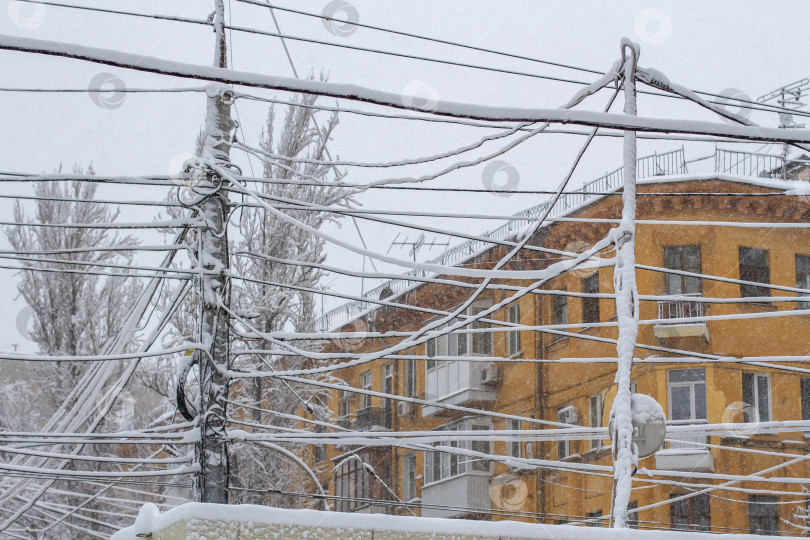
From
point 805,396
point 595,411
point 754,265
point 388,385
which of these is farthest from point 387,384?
point 805,396

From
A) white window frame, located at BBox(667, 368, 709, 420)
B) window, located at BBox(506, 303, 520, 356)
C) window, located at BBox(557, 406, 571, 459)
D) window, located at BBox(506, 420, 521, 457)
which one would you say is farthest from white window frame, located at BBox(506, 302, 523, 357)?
white window frame, located at BBox(667, 368, 709, 420)

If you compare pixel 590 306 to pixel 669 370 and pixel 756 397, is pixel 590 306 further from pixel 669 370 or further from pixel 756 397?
pixel 756 397

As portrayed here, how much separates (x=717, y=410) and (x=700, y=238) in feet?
13.6

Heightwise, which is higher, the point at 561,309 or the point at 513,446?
the point at 561,309

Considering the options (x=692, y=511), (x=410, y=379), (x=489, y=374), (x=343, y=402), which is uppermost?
(x=489, y=374)

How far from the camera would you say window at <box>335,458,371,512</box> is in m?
32.5

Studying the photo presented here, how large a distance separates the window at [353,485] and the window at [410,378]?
2.80m

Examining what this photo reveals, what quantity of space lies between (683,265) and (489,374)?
6646 millimetres

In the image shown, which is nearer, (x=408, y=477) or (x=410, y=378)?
(x=408, y=477)

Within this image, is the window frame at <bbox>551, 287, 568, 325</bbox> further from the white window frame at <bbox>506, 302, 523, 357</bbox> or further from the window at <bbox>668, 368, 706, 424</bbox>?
the window at <bbox>668, 368, 706, 424</bbox>

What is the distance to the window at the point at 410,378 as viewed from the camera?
3219 cm

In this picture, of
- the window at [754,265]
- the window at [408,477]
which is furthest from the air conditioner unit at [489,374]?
the window at [754,265]

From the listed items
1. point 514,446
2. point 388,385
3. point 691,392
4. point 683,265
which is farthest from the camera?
point 388,385

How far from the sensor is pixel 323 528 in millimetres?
3965
